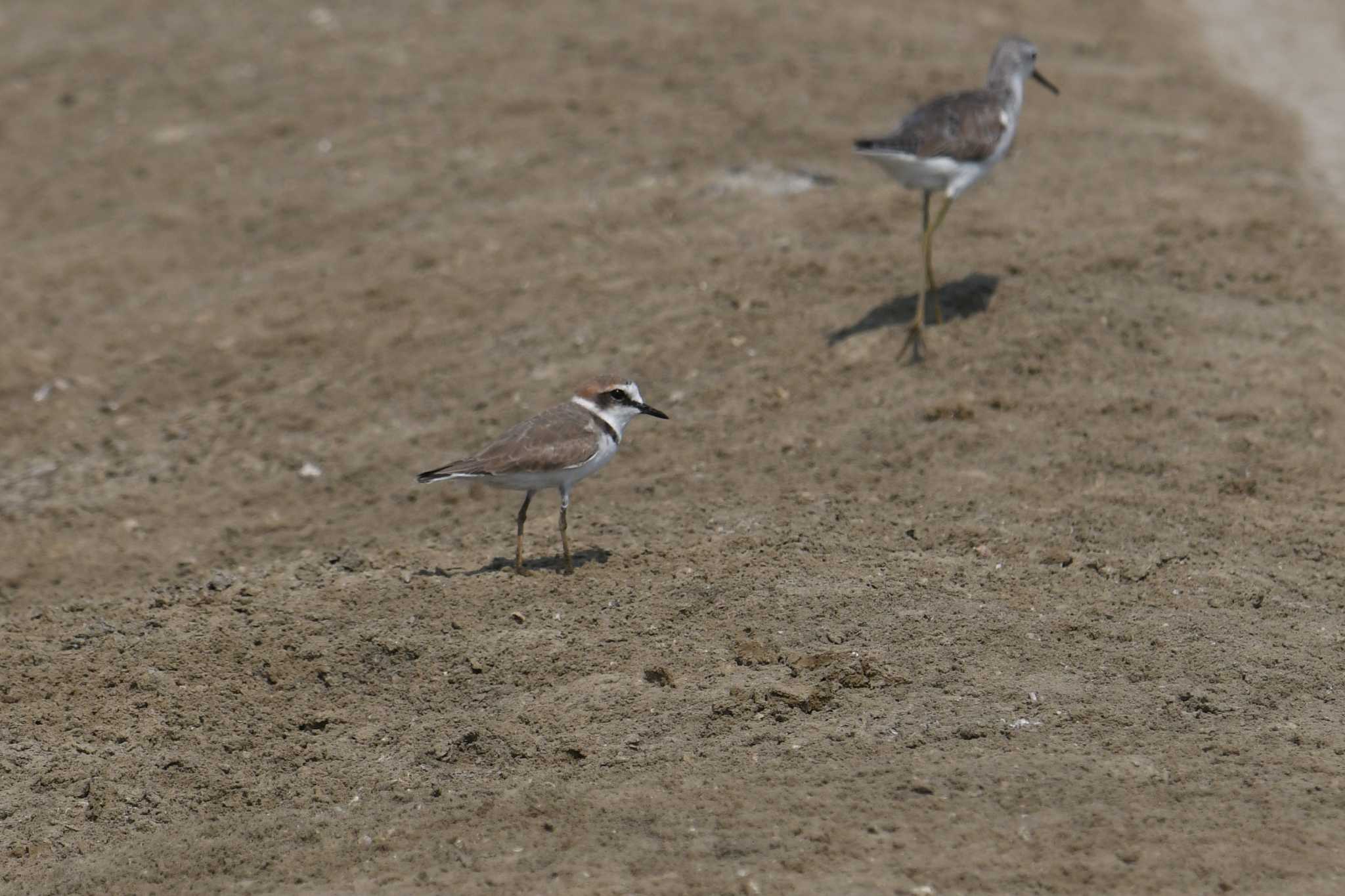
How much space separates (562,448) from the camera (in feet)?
25.4

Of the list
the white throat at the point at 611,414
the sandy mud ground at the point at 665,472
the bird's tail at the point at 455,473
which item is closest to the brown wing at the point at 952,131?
the sandy mud ground at the point at 665,472

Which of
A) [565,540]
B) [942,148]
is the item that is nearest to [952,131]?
[942,148]

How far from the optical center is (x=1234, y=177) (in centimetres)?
1263

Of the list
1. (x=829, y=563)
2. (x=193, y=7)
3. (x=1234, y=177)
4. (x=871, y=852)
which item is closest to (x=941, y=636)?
(x=829, y=563)

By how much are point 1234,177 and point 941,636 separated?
7291mm

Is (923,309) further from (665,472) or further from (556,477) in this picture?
(556,477)

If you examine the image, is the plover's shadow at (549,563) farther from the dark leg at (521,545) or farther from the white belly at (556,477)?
the white belly at (556,477)

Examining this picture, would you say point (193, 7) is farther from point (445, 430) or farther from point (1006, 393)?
point (1006, 393)

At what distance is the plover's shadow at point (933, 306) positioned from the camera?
10445 millimetres

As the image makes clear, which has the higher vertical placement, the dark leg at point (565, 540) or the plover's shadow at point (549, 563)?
the dark leg at point (565, 540)

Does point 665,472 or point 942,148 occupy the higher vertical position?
point 942,148

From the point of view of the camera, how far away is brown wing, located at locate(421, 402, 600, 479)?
7.67 m

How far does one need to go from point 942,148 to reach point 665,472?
299cm

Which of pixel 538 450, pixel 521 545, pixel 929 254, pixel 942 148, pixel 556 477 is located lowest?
pixel 521 545
